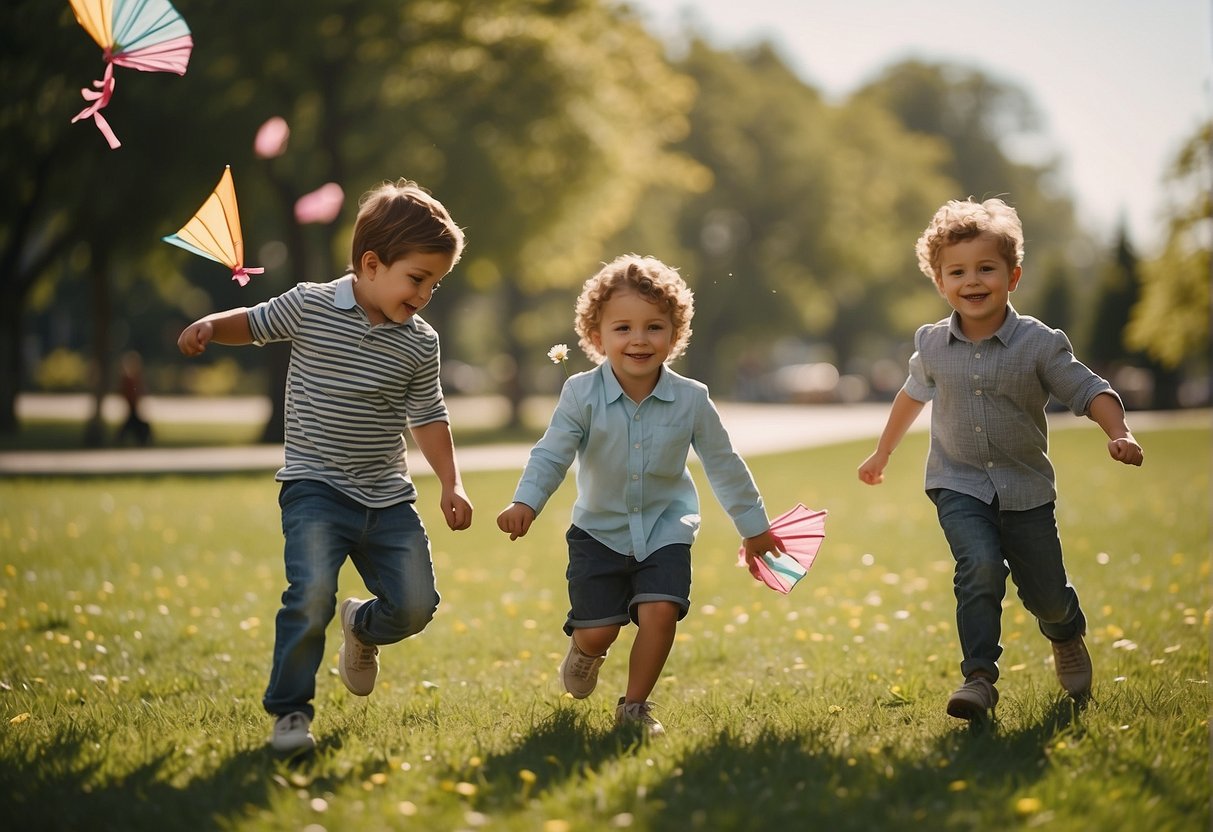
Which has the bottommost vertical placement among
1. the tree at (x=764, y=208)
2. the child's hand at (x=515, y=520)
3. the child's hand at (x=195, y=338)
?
the child's hand at (x=515, y=520)

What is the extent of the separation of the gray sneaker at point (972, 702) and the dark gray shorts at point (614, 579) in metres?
1.05

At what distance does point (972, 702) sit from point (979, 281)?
63.8 inches

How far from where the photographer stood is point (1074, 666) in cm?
517

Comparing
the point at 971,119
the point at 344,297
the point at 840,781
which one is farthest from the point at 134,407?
the point at 971,119

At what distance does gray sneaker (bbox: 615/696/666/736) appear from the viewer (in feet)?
15.2

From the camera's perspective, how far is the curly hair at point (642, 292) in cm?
491

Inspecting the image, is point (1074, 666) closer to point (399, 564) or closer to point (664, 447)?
point (664, 447)

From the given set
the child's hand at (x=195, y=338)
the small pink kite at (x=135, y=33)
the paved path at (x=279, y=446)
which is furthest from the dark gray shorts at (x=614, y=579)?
the paved path at (x=279, y=446)

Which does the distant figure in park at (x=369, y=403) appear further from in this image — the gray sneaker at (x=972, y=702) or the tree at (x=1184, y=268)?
the tree at (x=1184, y=268)

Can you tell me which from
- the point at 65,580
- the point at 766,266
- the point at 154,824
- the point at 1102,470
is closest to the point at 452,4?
the point at 1102,470

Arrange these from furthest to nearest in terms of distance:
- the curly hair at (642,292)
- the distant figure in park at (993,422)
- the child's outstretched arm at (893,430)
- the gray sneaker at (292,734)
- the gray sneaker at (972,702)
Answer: the child's outstretched arm at (893,430), the curly hair at (642,292), the distant figure in park at (993,422), the gray sneaker at (972,702), the gray sneaker at (292,734)

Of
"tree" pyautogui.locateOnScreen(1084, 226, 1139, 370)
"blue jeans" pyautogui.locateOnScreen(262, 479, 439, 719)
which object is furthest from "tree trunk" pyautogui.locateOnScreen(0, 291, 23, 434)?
"tree" pyautogui.locateOnScreen(1084, 226, 1139, 370)

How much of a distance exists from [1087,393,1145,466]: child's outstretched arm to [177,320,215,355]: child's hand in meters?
3.22

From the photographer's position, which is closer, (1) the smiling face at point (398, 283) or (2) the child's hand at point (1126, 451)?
(2) the child's hand at point (1126, 451)
